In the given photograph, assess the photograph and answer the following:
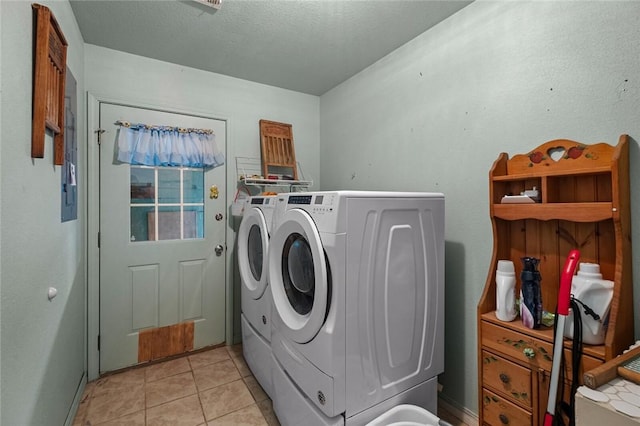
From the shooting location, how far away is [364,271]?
1.33 metres

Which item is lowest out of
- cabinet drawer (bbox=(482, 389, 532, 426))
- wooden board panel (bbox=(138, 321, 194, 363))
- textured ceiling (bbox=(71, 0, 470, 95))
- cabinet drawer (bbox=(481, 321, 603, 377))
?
wooden board panel (bbox=(138, 321, 194, 363))

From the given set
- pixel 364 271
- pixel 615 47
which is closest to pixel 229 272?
pixel 364 271

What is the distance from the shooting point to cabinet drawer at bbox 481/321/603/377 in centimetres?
115

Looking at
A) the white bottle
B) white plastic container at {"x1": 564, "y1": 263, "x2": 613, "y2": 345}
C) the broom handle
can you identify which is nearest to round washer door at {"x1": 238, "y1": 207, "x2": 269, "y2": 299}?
the white bottle

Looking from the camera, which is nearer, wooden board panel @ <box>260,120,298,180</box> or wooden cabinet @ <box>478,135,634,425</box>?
wooden cabinet @ <box>478,135,634,425</box>

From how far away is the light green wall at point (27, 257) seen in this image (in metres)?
0.92

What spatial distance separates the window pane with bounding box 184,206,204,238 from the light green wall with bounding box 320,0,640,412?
148 cm

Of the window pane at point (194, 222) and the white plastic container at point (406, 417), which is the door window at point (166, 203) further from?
the white plastic container at point (406, 417)

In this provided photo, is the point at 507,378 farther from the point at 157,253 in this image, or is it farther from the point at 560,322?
the point at 157,253

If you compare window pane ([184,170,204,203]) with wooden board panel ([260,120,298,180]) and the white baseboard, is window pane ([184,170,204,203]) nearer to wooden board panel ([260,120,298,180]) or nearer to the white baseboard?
wooden board panel ([260,120,298,180])

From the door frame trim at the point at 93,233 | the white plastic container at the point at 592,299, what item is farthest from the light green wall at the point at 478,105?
the door frame trim at the point at 93,233

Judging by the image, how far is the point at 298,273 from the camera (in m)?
1.67

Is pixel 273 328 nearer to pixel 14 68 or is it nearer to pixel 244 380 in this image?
pixel 244 380

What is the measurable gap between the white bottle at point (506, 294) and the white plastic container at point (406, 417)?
1.89 feet
